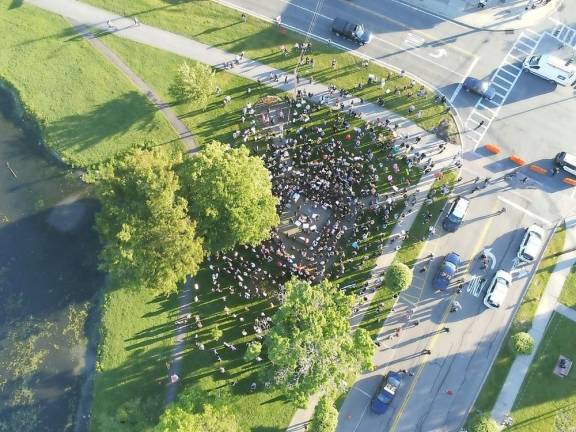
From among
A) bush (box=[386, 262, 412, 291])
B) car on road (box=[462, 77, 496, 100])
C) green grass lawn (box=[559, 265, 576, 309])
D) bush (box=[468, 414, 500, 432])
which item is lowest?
bush (box=[468, 414, 500, 432])

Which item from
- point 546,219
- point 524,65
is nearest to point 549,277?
point 546,219

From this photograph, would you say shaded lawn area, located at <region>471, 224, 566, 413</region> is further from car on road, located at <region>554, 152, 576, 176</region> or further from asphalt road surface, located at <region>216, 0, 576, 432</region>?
car on road, located at <region>554, 152, 576, 176</region>

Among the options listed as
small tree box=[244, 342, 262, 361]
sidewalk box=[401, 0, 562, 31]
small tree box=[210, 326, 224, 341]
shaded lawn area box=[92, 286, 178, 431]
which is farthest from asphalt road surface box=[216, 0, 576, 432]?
shaded lawn area box=[92, 286, 178, 431]

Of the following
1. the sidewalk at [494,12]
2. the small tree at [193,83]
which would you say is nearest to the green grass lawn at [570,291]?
the sidewalk at [494,12]

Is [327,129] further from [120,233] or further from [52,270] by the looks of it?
[52,270]

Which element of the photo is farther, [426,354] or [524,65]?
[524,65]

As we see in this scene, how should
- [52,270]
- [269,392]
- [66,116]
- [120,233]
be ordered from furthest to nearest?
[66,116] → [52,270] → [269,392] → [120,233]
